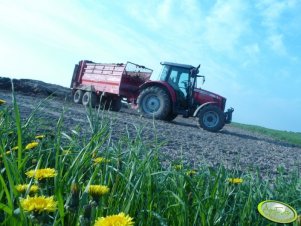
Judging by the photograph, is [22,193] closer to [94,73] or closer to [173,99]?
[173,99]

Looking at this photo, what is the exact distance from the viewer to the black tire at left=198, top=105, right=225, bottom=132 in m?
12.5

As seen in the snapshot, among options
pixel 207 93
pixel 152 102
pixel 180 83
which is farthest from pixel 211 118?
pixel 152 102

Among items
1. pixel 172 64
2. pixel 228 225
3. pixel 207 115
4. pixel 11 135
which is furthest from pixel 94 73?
pixel 228 225

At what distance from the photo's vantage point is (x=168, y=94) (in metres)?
12.9

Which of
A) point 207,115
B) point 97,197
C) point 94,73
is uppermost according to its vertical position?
point 94,73

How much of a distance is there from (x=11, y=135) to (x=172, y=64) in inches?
420

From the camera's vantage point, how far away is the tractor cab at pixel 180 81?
42.2ft

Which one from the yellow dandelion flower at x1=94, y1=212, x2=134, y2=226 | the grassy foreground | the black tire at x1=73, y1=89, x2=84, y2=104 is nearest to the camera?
the yellow dandelion flower at x1=94, y1=212, x2=134, y2=226

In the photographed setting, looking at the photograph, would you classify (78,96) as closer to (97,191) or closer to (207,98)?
(207,98)

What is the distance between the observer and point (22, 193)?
1.25 meters

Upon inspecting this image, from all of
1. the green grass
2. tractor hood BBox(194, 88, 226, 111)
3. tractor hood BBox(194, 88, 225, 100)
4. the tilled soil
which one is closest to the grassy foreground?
the tilled soil

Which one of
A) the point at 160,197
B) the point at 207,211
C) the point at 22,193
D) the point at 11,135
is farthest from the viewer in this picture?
the point at 11,135

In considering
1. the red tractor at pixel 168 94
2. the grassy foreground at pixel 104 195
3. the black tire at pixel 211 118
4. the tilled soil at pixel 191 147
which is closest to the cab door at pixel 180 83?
the red tractor at pixel 168 94

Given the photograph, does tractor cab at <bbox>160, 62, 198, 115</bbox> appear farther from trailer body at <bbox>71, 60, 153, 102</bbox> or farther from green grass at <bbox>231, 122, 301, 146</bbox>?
green grass at <bbox>231, 122, 301, 146</bbox>
